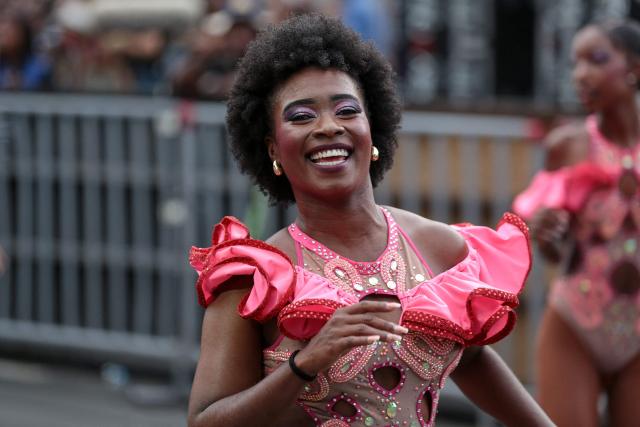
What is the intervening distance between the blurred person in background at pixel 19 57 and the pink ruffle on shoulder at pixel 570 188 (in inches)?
220

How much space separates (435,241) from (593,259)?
2092 millimetres

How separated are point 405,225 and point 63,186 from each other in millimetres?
5717

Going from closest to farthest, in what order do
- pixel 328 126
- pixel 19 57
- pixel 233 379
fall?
pixel 233 379
pixel 328 126
pixel 19 57

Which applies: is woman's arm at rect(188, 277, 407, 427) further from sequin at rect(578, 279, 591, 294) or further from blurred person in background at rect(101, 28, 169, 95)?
blurred person in background at rect(101, 28, 169, 95)

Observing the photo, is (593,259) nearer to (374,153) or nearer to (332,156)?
(374,153)

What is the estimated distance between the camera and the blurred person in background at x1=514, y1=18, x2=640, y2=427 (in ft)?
17.6

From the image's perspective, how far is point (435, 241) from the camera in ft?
11.8

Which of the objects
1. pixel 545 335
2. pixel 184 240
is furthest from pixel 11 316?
pixel 545 335

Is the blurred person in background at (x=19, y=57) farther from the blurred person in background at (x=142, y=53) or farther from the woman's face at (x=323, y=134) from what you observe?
the woman's face at (x=323, y=134)

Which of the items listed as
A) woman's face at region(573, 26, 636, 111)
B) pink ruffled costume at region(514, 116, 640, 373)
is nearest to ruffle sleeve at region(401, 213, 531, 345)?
pink ruffled costume at region(514, 116, 640, 373)

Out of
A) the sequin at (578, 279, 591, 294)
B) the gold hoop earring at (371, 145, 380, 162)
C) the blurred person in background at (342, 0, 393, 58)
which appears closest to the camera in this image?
the gold hoop earring at (371, 145, 380, 162)

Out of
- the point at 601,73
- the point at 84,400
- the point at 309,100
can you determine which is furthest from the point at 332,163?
the point at 84,400

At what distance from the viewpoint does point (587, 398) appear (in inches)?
209

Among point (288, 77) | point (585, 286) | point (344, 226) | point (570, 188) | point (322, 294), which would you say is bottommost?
point (585, 286)
